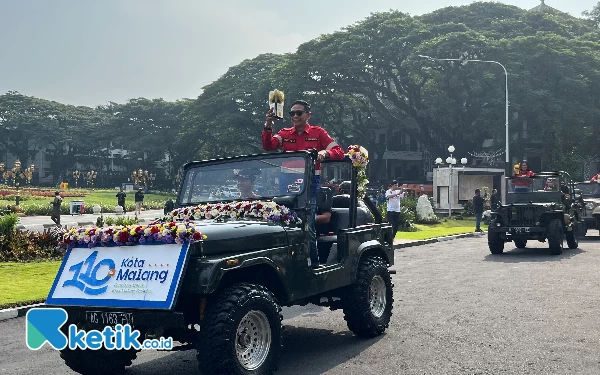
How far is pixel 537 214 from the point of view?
17.0 m

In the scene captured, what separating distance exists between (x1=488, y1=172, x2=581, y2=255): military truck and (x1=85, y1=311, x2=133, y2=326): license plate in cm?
1374

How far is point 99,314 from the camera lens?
557cm

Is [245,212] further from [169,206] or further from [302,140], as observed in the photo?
[302,140]

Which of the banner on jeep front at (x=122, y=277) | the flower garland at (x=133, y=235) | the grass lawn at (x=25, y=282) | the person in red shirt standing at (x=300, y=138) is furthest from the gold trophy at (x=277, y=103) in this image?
the grass lawn at (x=25, y=282)

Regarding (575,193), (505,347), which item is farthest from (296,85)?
(505,347)

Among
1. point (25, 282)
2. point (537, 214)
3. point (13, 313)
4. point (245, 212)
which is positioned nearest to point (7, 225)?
point (25, 282)

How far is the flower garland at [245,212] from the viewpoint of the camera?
661 centimetres

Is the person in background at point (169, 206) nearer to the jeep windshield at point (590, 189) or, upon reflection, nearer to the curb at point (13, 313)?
the curb at point (13, 313)

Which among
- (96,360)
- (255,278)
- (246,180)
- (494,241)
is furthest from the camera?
(494,241)

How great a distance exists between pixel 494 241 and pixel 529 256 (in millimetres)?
1029

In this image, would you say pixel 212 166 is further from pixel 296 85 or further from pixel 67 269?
pixel 296 85

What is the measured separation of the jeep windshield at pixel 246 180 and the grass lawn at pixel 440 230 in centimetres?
1707

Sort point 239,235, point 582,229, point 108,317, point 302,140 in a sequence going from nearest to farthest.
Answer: point 108,317 → point 239,235 → point 302,140 → point 582,229

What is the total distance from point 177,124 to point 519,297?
75.4 meters
